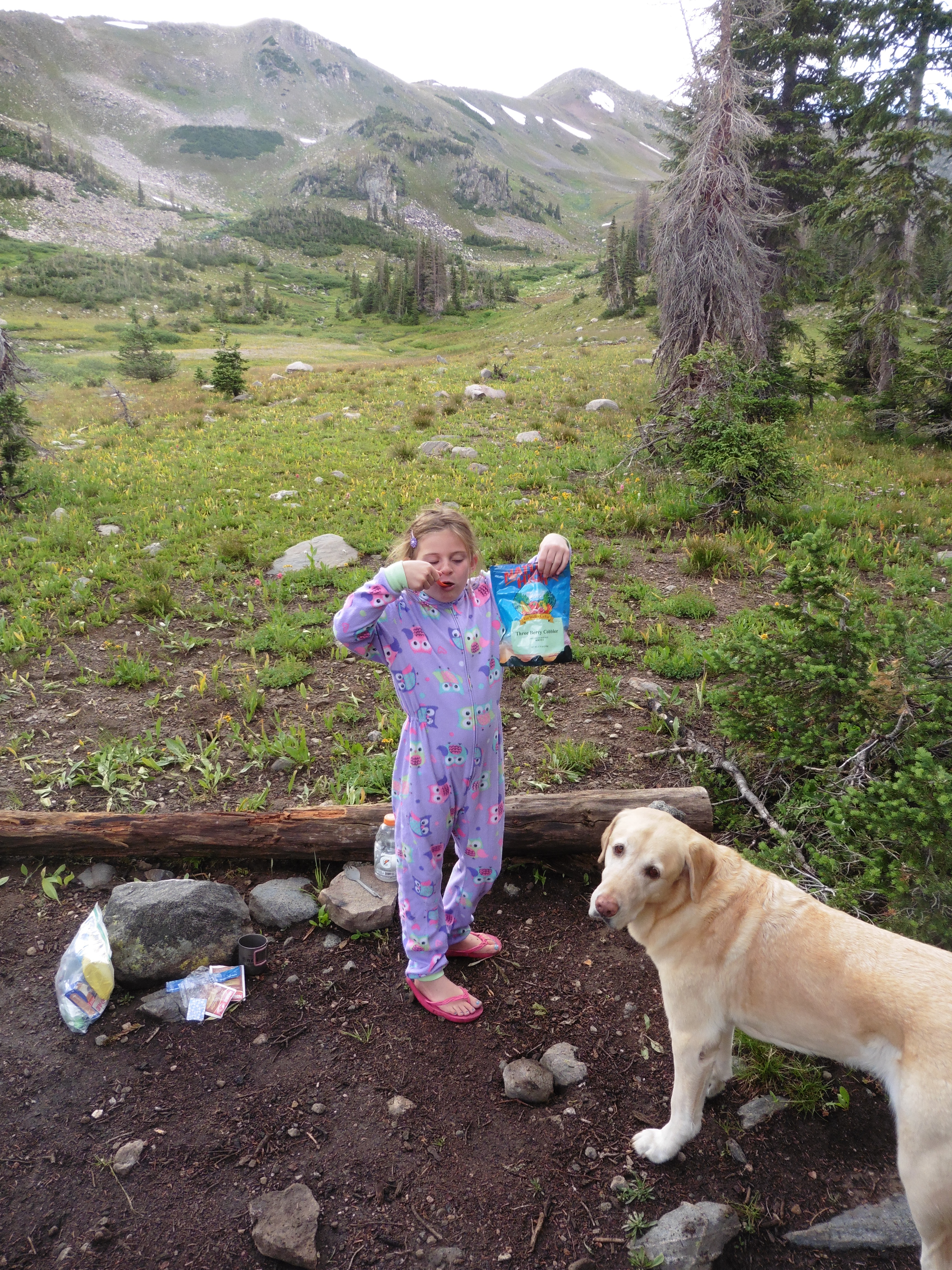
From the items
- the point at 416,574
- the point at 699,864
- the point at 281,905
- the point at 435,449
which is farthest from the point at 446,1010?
the point at 435,449

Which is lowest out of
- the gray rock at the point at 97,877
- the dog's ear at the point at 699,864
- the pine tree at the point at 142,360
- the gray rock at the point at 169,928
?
the gray rock at the point at 97,877

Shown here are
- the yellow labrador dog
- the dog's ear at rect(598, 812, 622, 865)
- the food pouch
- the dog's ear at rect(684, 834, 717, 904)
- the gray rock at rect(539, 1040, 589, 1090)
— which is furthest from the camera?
the food pouch

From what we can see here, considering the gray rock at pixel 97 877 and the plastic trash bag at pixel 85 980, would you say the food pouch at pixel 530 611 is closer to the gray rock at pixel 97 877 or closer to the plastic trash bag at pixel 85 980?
the plastic trash bag at pixel 85 980

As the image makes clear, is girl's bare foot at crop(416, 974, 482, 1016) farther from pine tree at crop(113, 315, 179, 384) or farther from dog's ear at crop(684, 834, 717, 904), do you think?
pine tree at crop(113, 315, 179, 384)

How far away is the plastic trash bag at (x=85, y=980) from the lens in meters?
3.43

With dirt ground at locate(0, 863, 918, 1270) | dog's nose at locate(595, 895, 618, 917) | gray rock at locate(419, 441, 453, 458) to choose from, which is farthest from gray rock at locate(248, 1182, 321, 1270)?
gray rock at locate(419, 441, 453, 458)

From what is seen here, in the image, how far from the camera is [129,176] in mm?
157625

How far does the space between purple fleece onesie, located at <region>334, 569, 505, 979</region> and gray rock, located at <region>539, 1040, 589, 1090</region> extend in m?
0.68

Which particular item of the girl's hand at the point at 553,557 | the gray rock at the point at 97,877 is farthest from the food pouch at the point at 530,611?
the gray rock at the point at 97,877

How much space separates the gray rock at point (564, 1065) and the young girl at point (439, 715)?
1.37ft

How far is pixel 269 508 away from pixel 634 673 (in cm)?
749

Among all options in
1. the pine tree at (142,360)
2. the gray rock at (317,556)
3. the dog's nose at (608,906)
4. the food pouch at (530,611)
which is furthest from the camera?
the pine tree at (142,360)

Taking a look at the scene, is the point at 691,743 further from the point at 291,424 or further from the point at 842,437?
the point at 291,424

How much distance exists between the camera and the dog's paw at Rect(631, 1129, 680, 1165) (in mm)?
2773
